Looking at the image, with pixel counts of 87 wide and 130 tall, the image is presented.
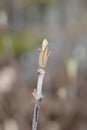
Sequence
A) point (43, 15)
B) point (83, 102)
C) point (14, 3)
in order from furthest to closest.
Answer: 1. point (43, 15)
2. point (14, 3)
3. point (83, 102)

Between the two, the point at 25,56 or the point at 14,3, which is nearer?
the point at 25,56

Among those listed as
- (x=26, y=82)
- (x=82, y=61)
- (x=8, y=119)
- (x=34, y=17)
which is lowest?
(x=8, y=119)

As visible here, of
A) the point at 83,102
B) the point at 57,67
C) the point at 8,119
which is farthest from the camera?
the point at 57,67

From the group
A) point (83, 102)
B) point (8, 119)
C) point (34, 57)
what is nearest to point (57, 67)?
point (34, 57)

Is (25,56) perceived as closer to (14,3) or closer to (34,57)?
(34,57)

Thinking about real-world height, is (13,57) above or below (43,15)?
below

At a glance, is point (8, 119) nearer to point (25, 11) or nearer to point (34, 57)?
point (34, 57)
